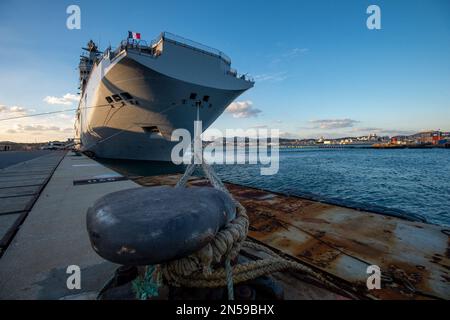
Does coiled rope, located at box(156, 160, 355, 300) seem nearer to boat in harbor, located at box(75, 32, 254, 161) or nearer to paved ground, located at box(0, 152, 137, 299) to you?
paved ground, located at box(0, 152, 137, 299)

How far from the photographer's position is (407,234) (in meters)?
3.54

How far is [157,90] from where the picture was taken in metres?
16.0


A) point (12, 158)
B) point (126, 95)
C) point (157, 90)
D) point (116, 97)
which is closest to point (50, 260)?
point (157, 90)

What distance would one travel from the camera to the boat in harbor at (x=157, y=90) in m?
15.2

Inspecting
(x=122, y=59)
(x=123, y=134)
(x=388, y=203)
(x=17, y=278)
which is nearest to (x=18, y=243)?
(x=17, y=278)

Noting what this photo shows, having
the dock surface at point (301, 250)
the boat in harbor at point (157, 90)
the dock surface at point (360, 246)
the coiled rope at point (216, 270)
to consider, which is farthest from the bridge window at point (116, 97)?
the coiled rope at point (216, 270)

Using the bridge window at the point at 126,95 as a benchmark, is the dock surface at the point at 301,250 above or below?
below

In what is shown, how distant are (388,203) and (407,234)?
826 centimetres

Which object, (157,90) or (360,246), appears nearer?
(360,246)

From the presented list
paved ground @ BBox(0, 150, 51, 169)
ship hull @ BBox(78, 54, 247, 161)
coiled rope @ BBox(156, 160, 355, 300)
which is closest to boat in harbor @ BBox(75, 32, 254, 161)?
ship hull @ BBox(78, 54, 247, 161)

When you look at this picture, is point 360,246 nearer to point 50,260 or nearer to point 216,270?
point 216,270

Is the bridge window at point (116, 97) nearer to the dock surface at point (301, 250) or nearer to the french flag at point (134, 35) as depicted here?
the french flag at point (134, 35)

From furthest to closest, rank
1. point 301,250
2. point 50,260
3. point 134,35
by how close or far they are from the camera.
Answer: point 134,35, point 301,250, point 50,260

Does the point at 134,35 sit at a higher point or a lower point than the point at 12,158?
higher
